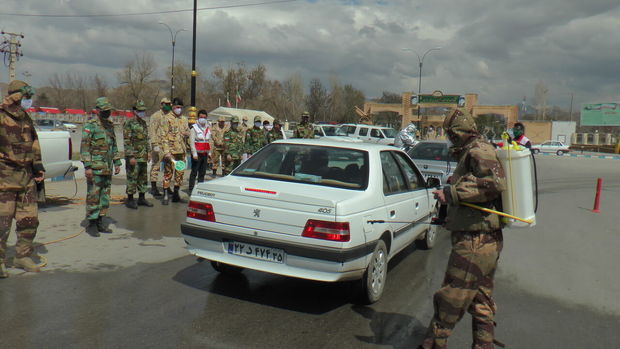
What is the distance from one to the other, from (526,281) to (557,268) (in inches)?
34.6

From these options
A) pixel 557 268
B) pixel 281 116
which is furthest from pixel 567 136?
pixel 557 268

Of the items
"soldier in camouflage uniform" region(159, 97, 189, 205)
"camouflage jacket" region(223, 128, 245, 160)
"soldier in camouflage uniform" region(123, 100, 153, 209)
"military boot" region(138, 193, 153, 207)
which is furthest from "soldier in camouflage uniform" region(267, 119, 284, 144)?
Result: "military boot" region(138, 193, 153, 207)

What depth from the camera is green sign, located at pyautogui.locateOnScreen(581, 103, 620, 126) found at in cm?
7181

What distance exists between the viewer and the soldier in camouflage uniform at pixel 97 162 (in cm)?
658

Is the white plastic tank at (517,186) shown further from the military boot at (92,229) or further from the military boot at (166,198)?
the military boot at (166,198)

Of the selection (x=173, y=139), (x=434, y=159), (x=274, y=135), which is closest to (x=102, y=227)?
(x=173, y=139)

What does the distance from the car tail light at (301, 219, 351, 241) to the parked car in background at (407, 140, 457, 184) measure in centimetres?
624

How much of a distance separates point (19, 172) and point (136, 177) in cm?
382

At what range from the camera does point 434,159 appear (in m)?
10.5

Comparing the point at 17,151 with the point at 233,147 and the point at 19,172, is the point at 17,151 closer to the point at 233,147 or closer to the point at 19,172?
the point at 19,172

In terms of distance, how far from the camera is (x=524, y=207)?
320 centimetres

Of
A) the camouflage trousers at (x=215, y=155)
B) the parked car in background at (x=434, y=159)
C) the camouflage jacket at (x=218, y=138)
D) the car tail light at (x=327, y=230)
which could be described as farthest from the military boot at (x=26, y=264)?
the camouflage jacket at (x=218, y=138)

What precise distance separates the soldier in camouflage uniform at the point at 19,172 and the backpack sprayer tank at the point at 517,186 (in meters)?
4.71

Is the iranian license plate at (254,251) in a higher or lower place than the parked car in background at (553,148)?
lower
